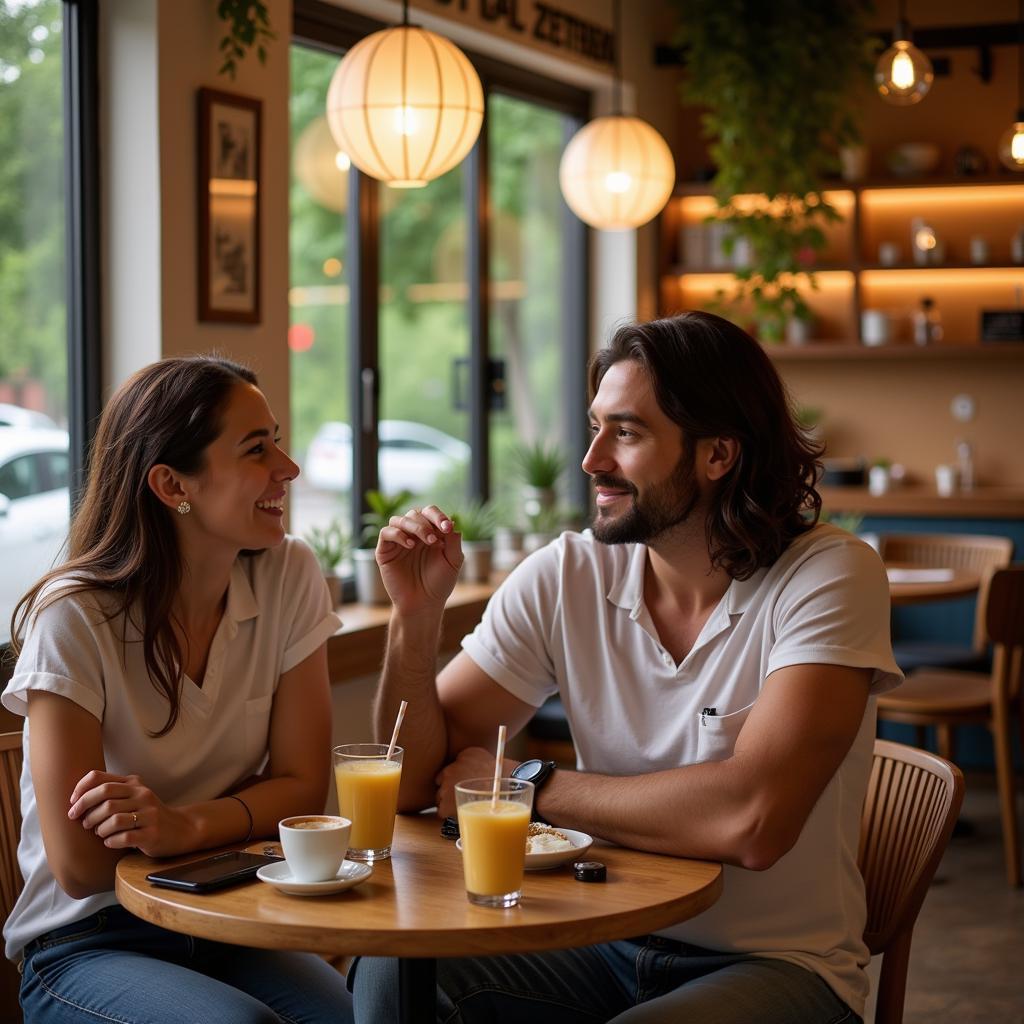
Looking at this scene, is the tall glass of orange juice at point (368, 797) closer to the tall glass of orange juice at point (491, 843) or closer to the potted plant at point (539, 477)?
the tall glass of orange juice at point (491, 843)

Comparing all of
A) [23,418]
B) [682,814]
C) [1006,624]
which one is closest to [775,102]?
[1006,624]

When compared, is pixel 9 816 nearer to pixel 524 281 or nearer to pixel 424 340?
pixel 424 340

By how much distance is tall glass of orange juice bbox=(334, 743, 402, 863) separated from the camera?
5.84 feet

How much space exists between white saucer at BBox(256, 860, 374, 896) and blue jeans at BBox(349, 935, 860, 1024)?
0.21 m

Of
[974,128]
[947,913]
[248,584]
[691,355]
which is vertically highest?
[974,128]

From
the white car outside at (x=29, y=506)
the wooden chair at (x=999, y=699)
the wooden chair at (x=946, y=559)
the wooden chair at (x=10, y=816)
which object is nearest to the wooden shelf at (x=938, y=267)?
the wooden chair at (x=946, y=559)

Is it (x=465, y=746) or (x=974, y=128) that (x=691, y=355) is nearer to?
(x=465, y=746)

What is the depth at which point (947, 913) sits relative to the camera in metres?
4.05

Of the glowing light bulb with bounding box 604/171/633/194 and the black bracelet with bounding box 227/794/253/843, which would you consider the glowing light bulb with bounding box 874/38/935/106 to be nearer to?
the glowing light bulb with bounding box 604/171/633/194

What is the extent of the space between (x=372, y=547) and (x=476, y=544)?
0.49 meters

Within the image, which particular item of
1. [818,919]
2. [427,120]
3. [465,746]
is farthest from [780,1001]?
[427,120]

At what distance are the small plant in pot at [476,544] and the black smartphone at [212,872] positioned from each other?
9.29 ft

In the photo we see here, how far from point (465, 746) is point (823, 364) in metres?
4.47

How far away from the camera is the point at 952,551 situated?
5.32 meters
